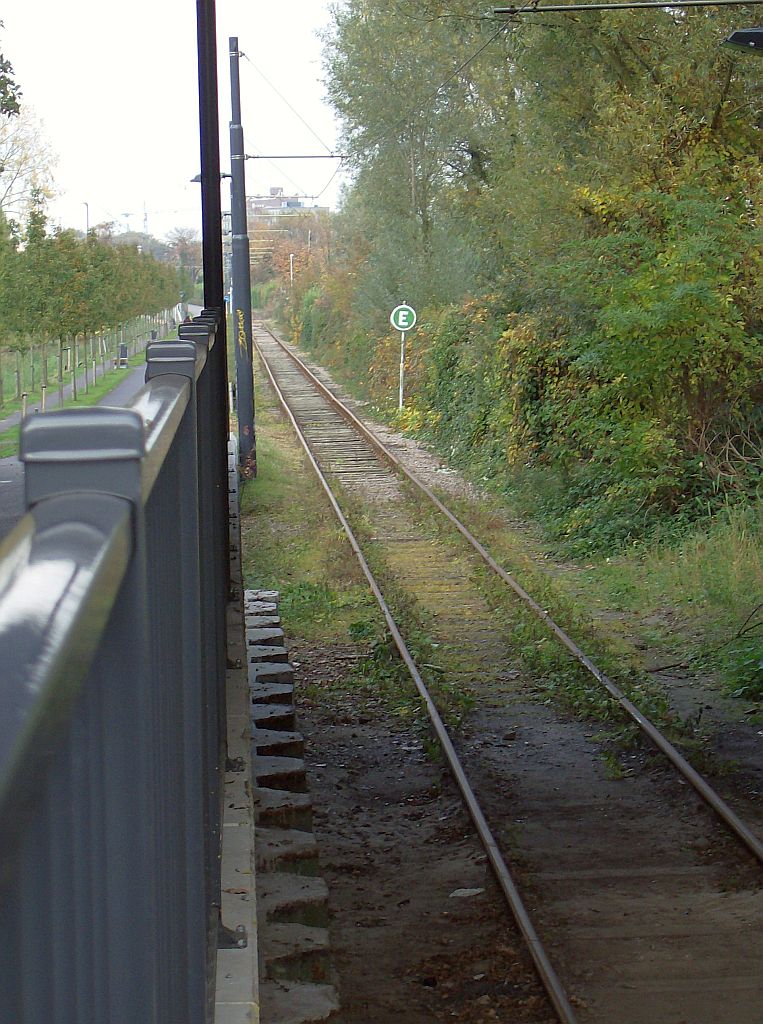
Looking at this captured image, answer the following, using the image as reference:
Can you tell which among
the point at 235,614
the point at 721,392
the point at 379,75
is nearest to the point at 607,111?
the point at 721,392

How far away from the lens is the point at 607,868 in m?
6.66

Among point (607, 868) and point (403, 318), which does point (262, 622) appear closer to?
point (607, 868)

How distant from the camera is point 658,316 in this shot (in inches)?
532

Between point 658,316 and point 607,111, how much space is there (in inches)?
104

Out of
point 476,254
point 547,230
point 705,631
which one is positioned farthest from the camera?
point 476,254

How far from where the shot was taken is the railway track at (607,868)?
5297 millimetres

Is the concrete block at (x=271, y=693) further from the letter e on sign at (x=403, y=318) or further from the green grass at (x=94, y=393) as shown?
the green grass at (x=94, y=393)

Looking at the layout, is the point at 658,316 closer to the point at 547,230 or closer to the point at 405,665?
the point at 547,230

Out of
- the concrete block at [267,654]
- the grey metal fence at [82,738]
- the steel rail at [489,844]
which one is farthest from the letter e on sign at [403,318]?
the grey metal fence at [82,738]

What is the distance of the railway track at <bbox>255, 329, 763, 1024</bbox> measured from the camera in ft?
17.4

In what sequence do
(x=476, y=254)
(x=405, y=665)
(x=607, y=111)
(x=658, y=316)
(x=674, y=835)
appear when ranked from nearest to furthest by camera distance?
1. (x=674, y=835)
2. (x=405, y=665)
3. (x=658, y=316)
4. (x=607, y=111)
5. (x=476, y=254)

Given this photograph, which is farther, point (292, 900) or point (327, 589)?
point (327, 589)

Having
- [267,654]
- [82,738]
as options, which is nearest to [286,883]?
[267,654]

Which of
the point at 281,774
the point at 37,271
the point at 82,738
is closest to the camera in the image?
the point at 82,738
